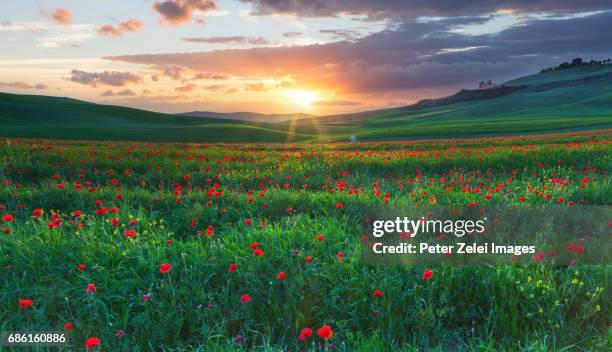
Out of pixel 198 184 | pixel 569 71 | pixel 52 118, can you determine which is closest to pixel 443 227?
pixel 198 184

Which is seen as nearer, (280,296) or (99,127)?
(280,296)

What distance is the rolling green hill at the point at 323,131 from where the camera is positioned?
47.1 m

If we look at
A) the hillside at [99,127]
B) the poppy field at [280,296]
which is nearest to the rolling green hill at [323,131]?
the hillside at [99,127]

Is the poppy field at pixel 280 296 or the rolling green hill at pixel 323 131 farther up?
the rolling green hill at pixel 323 131

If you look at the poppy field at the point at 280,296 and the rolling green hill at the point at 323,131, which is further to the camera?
the rolling green hill at the point at 323,131

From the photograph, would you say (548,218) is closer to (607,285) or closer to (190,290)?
(607,285)

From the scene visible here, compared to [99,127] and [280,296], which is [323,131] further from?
[280,296]

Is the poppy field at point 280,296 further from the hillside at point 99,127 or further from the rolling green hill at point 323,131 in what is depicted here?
the hillside at point 99,127

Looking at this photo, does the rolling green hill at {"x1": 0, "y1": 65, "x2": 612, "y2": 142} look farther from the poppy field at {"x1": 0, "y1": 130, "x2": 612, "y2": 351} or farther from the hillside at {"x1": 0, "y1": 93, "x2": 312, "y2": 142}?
the poppy field at {"x1": 0, "y1": 130, "x2": 612, "y2": 351}

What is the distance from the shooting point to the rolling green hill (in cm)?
4712

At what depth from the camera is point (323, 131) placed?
79500 millimetres

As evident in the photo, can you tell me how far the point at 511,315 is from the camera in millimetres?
3771

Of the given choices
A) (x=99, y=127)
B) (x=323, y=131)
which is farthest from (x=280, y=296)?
(x=323, y=131)

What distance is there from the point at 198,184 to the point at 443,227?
23.3 feet
